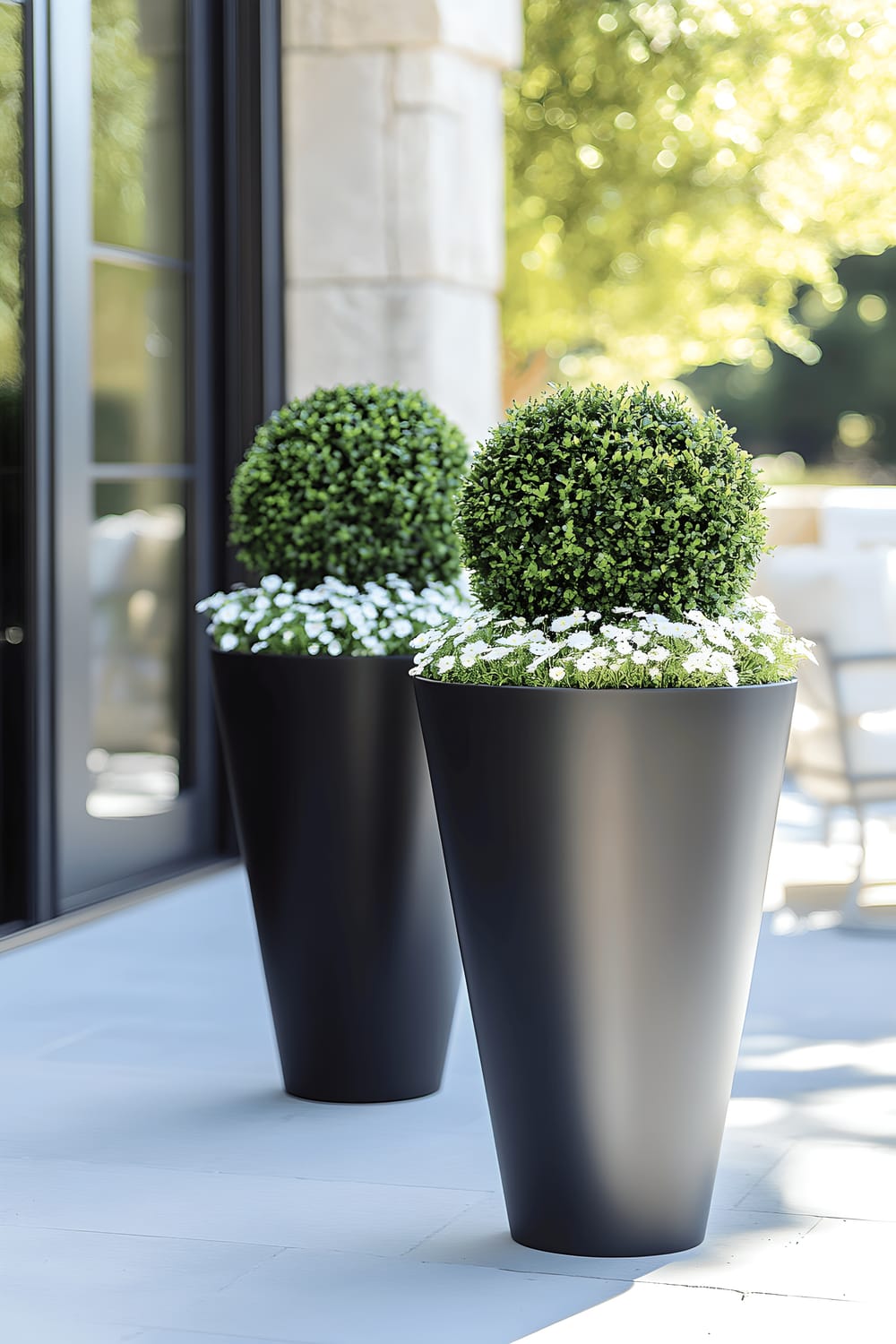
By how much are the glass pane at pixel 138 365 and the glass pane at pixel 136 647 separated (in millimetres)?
133

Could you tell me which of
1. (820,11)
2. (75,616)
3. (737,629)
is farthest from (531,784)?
(820,11)

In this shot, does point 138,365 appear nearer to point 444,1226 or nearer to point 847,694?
point 847,694

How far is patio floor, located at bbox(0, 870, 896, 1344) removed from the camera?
7.81 ft

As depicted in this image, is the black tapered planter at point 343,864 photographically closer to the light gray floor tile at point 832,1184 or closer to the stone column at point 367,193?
the light gray floor tile at point 832,1184

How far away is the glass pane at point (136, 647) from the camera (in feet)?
17.2

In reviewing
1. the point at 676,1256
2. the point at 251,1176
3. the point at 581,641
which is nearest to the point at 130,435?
the point at 251,1176

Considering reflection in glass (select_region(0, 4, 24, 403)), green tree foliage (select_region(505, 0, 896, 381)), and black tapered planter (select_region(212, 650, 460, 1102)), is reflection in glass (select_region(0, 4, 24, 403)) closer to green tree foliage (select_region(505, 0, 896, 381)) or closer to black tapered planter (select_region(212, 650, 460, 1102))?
black tapered planter (select_region(212, 650, 460, 1102))

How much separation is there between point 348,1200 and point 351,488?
1.28 m

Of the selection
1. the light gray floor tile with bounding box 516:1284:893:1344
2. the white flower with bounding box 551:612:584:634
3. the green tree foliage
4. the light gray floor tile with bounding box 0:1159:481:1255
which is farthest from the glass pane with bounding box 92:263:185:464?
the green tree foliage

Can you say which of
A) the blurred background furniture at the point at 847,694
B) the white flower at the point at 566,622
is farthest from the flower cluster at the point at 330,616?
the blurred background furniture at the point at 847,694

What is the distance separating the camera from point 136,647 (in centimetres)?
548

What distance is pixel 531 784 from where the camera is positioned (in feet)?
7.99

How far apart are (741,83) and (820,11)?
66 cm

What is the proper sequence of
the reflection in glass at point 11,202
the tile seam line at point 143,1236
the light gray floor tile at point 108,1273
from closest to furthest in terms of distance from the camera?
the light gray floor tile at point 108,1273
the tile seam line at point 143,1236
the reflection in glass at point 11,202
